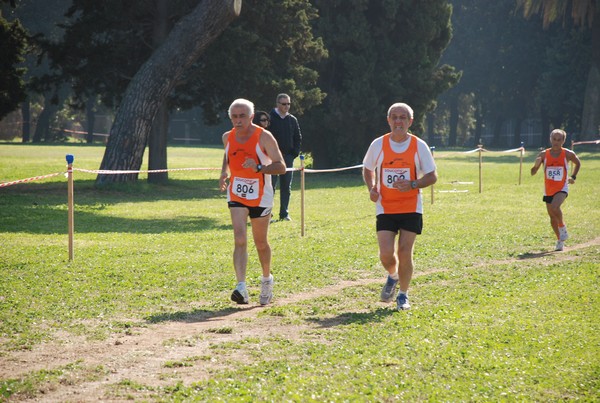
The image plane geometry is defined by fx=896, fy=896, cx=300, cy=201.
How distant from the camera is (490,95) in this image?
84500 mm

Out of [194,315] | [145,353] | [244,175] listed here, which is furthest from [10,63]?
[145,353]

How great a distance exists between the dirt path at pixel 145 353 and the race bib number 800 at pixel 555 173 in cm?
737

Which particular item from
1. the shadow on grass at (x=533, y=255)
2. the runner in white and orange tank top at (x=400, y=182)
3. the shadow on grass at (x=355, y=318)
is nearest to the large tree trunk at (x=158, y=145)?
the shadow on grass at (x=533, y=255)

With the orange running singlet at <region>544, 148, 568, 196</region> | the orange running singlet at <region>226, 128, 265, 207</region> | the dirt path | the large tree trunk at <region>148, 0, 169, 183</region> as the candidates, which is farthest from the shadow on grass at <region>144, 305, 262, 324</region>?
the large tree trunk at <region>148, 0, 169, 183</region>

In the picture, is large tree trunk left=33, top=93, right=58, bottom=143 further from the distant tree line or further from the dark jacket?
the dark jacket

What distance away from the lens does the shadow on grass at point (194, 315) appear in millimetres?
8594

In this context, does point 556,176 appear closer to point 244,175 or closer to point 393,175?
point 393,175

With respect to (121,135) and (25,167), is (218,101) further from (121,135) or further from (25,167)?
(25,167)

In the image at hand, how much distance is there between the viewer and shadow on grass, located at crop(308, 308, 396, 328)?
27.6ft

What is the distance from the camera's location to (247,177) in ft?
30.8

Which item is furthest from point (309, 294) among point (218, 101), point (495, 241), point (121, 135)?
point (218, 101)

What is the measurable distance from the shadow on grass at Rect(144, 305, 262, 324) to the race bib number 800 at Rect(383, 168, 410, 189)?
1889 mm

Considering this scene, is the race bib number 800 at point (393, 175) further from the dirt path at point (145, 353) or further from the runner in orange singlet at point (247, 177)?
the dirt path at point (145, 353)

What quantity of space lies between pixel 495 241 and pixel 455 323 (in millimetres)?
7076
